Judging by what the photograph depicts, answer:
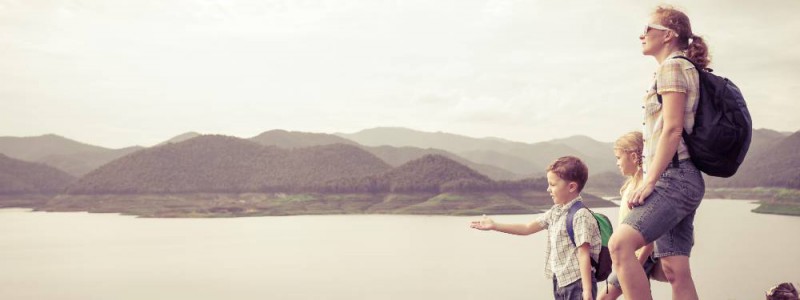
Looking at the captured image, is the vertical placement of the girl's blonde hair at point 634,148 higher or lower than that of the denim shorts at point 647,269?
higher

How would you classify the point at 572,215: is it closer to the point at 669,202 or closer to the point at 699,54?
the point at 669,202

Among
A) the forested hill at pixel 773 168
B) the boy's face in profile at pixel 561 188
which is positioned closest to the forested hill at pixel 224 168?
the forested hill at pixel 773 168

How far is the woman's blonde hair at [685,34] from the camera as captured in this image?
179 inches

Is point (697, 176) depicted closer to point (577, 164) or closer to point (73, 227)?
point (577, 164)

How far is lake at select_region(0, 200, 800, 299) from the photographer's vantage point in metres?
42.3

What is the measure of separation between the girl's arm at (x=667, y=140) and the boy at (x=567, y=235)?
1.53ft

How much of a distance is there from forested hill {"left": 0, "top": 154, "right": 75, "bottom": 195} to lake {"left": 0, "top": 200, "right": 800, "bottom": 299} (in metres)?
55.9

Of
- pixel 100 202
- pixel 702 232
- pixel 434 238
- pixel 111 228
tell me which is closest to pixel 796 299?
pixel 434 238

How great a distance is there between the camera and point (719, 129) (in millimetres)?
4219

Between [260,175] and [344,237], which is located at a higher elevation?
[260,175]

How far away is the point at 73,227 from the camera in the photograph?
310ft

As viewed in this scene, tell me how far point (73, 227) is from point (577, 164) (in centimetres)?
10009

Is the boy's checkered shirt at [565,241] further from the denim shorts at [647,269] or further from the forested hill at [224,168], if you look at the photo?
the forested hill at [224,168]

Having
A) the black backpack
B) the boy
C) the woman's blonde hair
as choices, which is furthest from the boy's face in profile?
the woman's blonde hair
